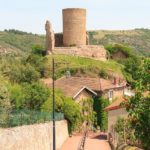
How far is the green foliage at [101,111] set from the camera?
62.8 metres

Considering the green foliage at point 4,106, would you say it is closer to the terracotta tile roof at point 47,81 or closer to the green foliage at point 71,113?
the green foliage at point 71,113

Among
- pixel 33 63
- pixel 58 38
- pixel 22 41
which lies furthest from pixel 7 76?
pixel 22 41

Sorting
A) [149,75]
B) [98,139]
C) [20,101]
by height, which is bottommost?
[98,139]

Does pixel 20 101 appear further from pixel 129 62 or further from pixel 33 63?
pixel 129 62

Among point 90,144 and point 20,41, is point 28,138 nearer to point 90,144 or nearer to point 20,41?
point 90,144

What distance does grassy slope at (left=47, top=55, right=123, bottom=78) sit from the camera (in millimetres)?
78688

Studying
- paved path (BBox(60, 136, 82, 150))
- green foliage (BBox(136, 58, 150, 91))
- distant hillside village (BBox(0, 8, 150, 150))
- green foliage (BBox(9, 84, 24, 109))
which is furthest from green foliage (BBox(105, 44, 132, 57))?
green foliage (BBox(136, 58, 150, 91))

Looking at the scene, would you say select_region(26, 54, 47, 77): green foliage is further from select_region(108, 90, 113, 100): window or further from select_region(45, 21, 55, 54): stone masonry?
select_region(108, 90, 113, 100): window

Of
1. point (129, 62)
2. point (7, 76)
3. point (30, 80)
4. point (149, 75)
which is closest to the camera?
point (149, 75)

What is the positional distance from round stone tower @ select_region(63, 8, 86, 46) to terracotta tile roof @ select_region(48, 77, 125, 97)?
25.2 meters

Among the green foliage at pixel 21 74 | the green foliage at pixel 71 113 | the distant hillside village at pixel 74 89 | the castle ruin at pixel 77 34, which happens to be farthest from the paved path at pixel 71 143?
the castle ruin at pixel 77 34

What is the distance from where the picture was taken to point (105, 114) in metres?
62.5

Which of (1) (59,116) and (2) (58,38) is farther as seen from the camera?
(2) (58,38)

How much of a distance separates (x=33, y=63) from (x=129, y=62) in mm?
19088
